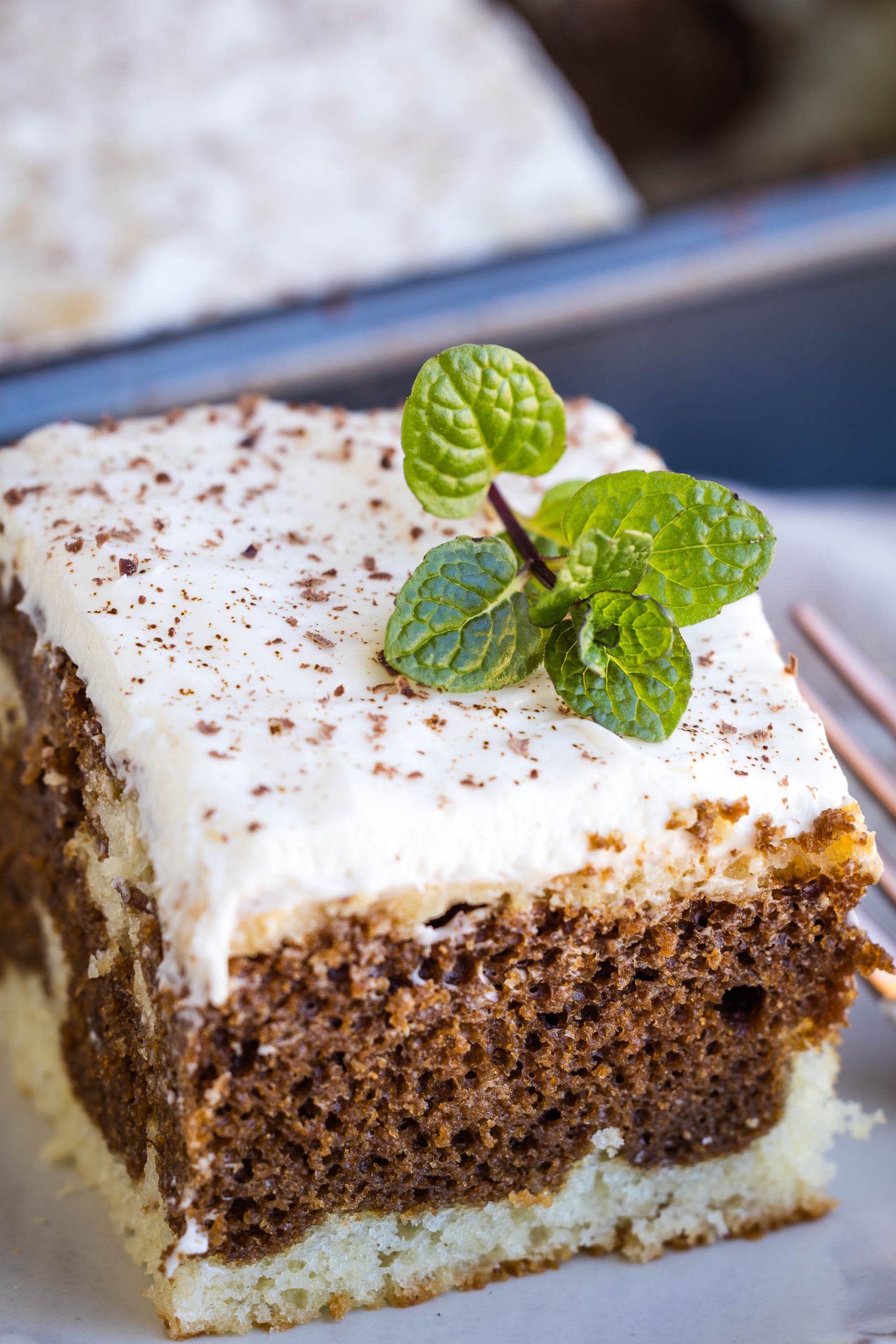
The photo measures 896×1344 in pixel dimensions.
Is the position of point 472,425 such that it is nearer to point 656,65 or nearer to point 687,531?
point 687,531

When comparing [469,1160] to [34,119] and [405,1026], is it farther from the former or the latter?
[34,119]

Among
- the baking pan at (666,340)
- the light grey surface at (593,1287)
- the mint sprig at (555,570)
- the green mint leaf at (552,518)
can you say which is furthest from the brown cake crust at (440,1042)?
the baking pan at (666,340)

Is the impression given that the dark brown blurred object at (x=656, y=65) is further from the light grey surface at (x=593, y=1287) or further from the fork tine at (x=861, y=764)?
the light grey surface at (x=593, y=1287)

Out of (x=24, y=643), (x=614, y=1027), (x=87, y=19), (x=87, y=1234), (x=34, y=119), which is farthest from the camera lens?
(x=87, y=19)

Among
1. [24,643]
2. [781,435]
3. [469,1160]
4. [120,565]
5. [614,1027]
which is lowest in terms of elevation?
[781,435]

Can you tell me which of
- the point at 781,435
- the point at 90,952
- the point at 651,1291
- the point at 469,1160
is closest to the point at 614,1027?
the point at 469,1160

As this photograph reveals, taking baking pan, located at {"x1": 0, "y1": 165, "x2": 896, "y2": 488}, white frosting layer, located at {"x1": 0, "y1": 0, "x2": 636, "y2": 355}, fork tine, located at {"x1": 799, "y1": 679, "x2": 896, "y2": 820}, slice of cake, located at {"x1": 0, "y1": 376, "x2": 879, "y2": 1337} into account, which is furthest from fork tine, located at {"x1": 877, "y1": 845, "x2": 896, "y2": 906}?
white frosting layer, located at {"x1": 0, "y1": 0, "x2": 636, "y2": 355}

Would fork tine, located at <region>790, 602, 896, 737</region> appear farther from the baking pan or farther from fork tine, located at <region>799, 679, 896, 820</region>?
the baking pan

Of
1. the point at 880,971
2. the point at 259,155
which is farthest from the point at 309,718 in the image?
the point at 259,155
